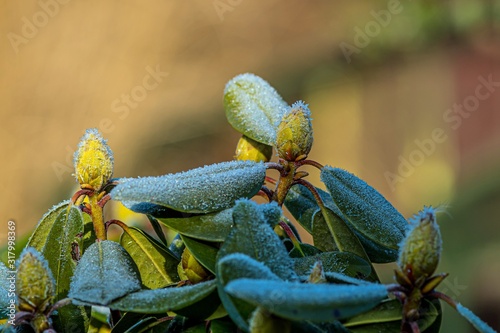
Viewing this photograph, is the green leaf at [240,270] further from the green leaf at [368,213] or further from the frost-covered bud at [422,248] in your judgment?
the green leaf at [368,213]

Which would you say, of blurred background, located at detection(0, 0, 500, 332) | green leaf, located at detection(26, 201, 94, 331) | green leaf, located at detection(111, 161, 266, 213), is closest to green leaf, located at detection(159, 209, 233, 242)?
green leaf, located at detection(111, 161, 266, 213)

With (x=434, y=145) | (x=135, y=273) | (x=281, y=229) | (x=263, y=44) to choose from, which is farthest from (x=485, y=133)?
(x=135, y=273)

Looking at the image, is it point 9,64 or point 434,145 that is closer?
point 434,145

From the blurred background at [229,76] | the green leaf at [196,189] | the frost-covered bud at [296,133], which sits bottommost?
the green leaf at [196,189]

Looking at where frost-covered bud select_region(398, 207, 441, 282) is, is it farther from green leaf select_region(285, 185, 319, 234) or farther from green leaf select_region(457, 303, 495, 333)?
green leaf select_region(285, 185, 319, 234)

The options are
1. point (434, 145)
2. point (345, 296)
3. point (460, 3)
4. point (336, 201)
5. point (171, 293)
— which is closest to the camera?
point (345, 296)

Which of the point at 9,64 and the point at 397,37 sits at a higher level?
the point at 9,64

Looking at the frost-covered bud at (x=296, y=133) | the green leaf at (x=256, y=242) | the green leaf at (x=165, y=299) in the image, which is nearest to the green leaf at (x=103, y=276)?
the green leaf at (x=165, y=299)

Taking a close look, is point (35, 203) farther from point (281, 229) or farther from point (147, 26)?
point (281, 229)
